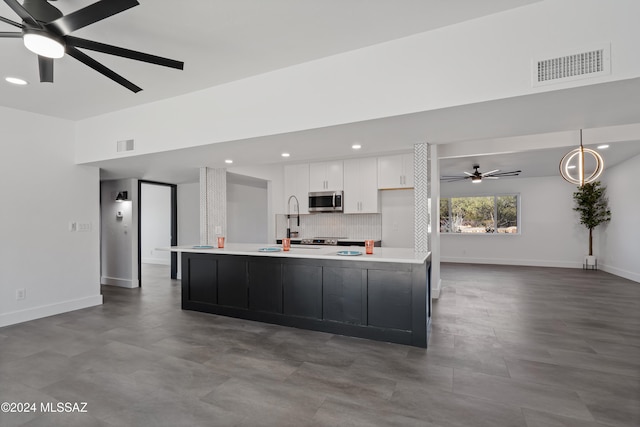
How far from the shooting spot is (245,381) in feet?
8.23

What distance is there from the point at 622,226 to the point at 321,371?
8.10m

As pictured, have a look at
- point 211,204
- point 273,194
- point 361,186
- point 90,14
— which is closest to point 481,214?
point 361,186

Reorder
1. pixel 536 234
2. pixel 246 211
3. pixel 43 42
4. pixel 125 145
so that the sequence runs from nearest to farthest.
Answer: pixel 43 42
pixel 125 145
pixel 246 211
pixel 536 234

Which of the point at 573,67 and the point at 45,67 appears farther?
the point at 45,67

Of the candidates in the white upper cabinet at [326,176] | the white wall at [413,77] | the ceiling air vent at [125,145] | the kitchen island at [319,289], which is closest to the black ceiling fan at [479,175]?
the white upper cabinet at [326,176]

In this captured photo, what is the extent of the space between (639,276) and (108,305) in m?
9.85

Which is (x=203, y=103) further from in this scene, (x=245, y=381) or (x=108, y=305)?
(x=108, y=305)

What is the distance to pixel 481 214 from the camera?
378 inches

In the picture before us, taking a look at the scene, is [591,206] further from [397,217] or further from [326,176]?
[326,176]

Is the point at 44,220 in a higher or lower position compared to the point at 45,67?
lower

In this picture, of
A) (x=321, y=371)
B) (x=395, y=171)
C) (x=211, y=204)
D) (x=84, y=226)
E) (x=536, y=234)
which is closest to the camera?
(x=321, y=371)

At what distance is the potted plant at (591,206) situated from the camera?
785 centimetres

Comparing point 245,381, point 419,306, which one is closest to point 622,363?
point 419,306

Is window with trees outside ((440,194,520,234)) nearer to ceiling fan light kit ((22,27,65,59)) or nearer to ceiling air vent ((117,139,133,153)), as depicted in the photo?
ceiling air vent ((117,139,133,153))
